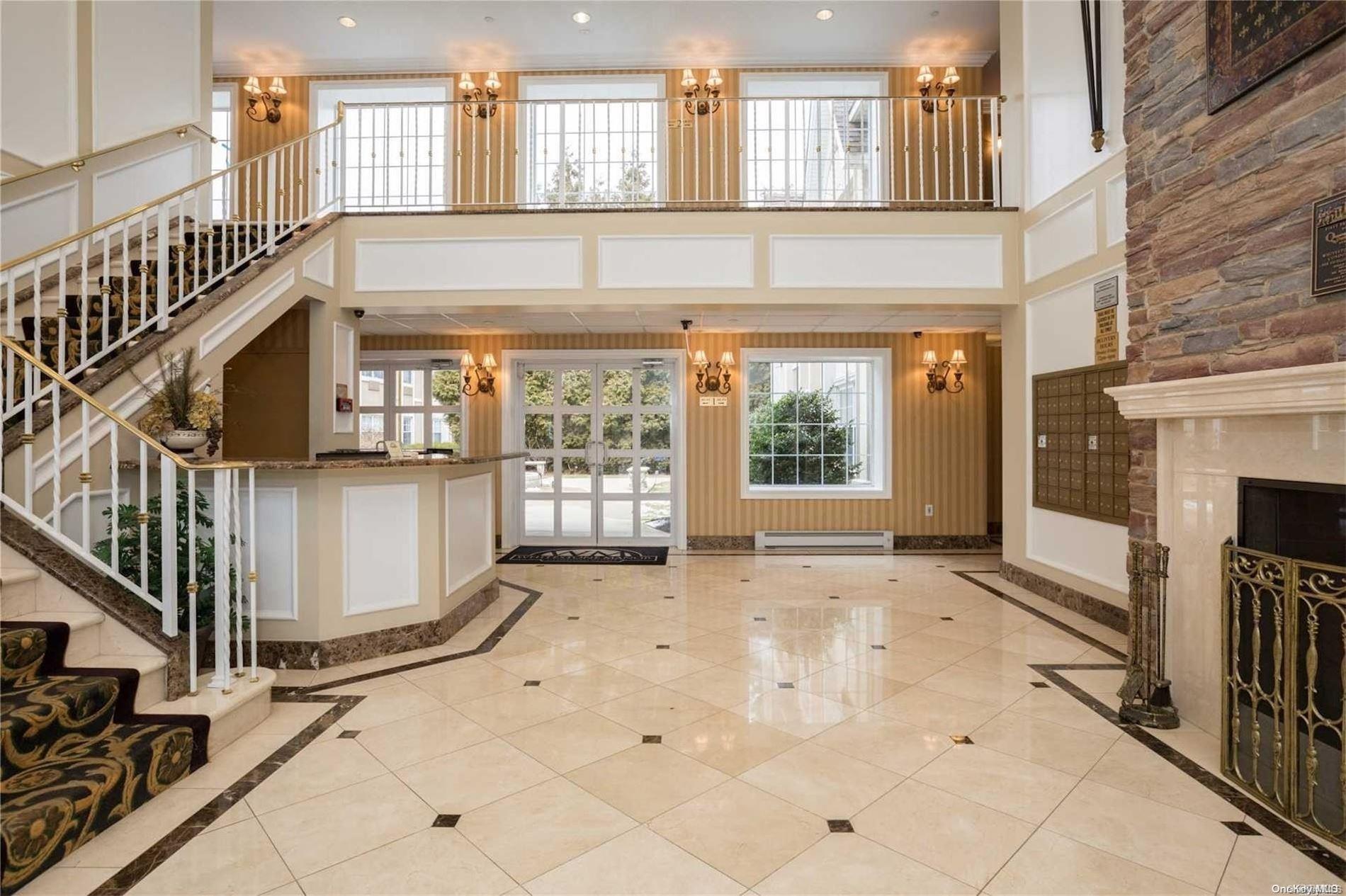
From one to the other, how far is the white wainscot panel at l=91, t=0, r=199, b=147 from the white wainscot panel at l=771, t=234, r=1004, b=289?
18.3 ft

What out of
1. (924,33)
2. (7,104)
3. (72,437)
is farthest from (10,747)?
(924,33)

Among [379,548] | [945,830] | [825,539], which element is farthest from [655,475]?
[945,830]

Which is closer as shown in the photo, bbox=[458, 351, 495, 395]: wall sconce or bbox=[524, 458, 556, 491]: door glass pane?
bbox=[458, 351, 495, 395]: wall sconce

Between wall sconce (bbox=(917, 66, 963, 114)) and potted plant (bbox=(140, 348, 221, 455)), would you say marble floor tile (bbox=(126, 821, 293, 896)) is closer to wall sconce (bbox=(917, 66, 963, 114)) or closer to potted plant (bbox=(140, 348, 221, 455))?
potted plant (bbox=(140, 348, 221, 455))

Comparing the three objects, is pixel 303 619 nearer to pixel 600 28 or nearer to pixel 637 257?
pixel 637 257

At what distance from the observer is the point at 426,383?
870cm

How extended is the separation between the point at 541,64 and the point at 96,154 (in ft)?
16.1

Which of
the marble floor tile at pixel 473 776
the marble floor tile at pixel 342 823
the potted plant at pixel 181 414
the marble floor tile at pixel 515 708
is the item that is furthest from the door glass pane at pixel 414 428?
the marble floor tile at pixel 342 823

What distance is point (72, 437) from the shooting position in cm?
326

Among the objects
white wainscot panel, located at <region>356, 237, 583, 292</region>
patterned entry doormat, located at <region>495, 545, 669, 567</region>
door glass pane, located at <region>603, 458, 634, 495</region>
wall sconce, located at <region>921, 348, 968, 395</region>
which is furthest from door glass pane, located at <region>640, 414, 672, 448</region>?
wall sconce, located at <region>921, 348, 968, 395</region>

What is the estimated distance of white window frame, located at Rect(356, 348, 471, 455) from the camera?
28.1ft

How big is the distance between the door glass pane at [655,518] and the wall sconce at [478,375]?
2577mm

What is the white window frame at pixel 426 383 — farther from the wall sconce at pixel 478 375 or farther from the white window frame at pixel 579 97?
the white window frame at pixel 579 97

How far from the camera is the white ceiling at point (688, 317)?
20.4 feet
